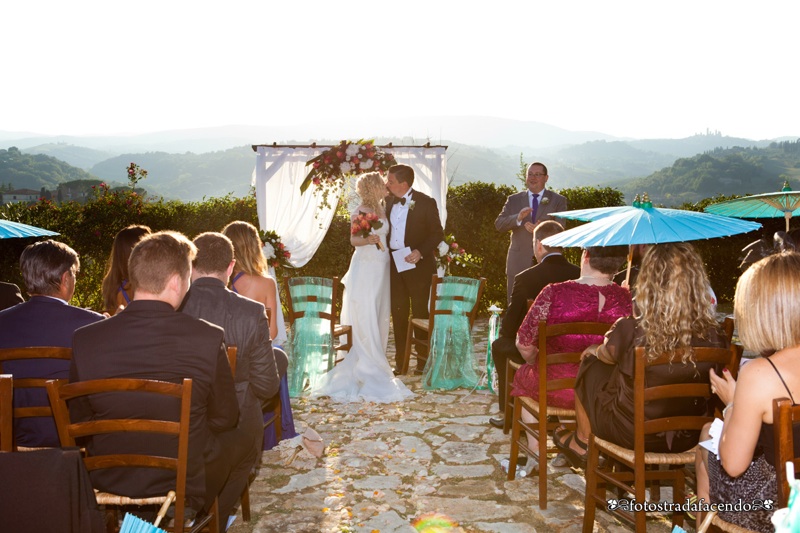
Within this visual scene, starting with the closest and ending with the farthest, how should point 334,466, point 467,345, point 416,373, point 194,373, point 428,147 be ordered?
point 194,373, point 334,466, point 467,345, point 416,373, point 428,147

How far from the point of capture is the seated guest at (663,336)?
10.3 ft

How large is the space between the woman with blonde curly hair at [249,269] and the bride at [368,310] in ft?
5.94

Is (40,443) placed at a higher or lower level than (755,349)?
lower

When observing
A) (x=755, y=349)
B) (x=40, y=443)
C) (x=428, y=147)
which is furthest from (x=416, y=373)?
(x=755, y=349)

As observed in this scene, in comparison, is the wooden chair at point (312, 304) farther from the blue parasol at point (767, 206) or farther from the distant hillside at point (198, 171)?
the distant hillside at point (198, 171)

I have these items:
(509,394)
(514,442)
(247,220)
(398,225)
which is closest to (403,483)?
(514,442)

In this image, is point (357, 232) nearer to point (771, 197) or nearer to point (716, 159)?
point (771, 197)

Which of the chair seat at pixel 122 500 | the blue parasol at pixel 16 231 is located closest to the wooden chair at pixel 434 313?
the blue parasol at pixel 16 231

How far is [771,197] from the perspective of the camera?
4871mm

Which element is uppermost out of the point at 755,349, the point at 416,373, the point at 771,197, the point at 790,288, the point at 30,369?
the point at 771,197

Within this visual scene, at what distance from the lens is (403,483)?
4352mm

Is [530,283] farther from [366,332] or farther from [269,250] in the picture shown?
[269,250]

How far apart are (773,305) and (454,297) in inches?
173

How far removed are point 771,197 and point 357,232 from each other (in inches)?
147
